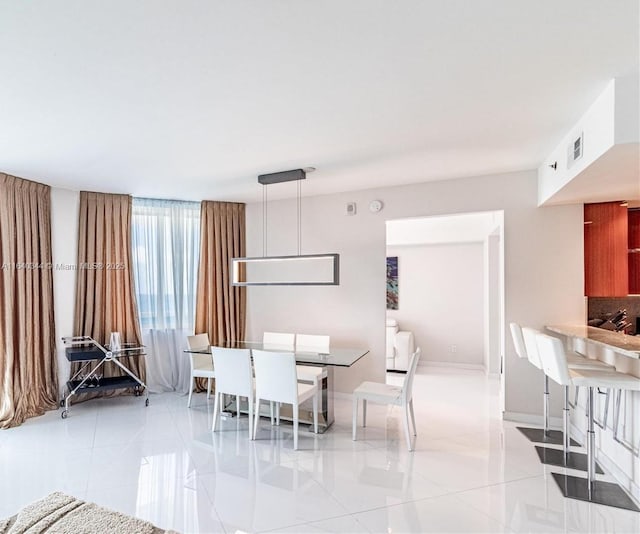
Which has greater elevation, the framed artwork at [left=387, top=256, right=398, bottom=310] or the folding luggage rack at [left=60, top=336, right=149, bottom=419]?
the framed artwork at [left=387, top=256, right=398, bottom=310]

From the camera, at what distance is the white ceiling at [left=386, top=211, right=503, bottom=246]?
6094mm

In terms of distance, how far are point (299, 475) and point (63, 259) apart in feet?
12.6

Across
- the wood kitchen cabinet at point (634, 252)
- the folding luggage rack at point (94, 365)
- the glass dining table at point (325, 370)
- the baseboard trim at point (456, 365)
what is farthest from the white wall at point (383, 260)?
the baseboard trim at point (456, 365)

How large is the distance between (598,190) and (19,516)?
4.28 metres

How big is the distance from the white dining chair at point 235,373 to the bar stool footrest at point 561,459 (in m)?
2.55

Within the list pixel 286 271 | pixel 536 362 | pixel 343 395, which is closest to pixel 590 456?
pixel 536 362

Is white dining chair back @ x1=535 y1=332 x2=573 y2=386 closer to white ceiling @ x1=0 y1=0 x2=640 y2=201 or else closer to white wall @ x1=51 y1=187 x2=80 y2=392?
white ceiling @ x1=0 y1=0 x2=640 y2=201

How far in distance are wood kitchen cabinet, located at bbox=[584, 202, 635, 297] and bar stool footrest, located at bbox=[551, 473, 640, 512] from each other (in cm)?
181

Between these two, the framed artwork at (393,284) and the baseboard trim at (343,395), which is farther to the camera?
the framed artwork at (393,284)

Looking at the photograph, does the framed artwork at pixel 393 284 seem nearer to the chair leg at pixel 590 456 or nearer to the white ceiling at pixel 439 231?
the white ceiling at pixel 439 231

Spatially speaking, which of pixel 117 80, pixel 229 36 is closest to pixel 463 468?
pixel 229 36

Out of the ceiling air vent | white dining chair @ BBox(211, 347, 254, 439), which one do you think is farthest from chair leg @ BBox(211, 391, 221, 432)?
the ceiling air vent

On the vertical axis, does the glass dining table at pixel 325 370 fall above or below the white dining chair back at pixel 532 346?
below

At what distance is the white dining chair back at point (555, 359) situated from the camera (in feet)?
8.59
